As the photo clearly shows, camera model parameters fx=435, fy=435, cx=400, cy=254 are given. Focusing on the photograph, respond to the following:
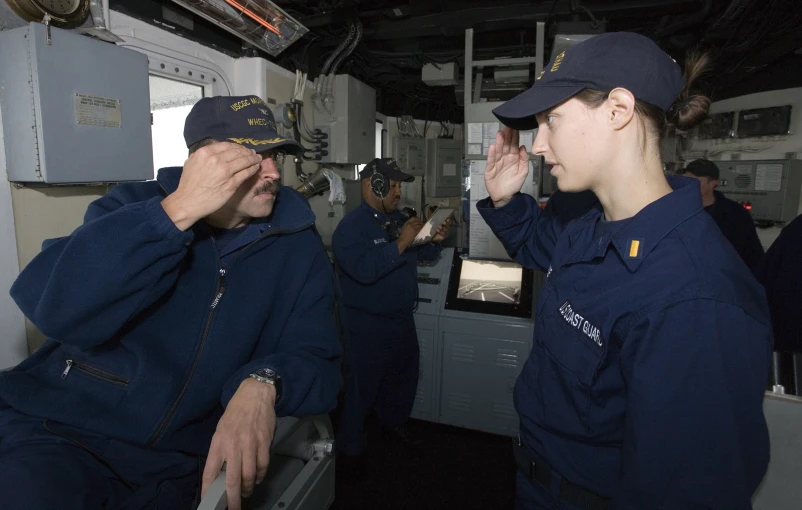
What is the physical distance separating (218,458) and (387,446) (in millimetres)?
2348

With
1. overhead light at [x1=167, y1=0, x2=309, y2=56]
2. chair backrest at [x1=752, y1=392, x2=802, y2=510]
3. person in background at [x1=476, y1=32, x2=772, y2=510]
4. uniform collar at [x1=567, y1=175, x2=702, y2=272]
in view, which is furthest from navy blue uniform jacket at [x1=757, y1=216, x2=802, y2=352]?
overhead light at [x1=167, y1=0, x2=309, y2=56]

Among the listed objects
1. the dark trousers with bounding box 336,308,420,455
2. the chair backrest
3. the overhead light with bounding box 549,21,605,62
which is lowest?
the dark trousers with bounding box 336,308,420,455

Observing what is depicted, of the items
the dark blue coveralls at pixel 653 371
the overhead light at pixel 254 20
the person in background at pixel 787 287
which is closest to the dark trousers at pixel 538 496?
the dark blue coveralls at pixel 653 371

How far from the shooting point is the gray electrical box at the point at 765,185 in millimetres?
4047

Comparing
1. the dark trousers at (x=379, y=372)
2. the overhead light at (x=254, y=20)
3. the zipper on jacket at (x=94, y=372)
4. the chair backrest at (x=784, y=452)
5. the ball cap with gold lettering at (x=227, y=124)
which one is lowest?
the dark trousers at (x=379, y=372)

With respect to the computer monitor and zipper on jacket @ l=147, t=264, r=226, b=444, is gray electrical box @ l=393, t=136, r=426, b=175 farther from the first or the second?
zipper on jacket @ l=147, t=264, r=226, b=444

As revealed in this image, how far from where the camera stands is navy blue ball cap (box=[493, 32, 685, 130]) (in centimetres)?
99

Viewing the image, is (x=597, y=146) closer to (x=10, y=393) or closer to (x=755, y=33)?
(x=10, y=393)

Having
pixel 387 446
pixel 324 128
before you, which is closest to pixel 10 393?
pixel 387 446

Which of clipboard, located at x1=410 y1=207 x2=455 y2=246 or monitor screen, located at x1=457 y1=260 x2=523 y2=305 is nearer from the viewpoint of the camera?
clipboard, located at x1=410 y1=207 x2=455 y2=246

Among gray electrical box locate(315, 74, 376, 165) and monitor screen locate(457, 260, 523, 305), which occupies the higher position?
gray electrical box locate(315, 74, 376, 165)

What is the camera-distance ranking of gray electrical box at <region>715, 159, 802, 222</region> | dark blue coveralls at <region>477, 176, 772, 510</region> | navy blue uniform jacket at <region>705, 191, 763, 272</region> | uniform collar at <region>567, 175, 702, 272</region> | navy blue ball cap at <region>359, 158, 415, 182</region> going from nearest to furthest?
dark blue coveralls at <region>477, 176, 772, 510</region>, uniform collar at <region>567, 175, 702, 272</region>, navy blue ball cap at <region>359, 158, 415, 182</region>, navy blue uniform jacket at <region>705, 191, 763, 272</region>, gray electrical box at <region>715, 159, 802, 222</region>

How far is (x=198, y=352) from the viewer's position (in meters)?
1.21

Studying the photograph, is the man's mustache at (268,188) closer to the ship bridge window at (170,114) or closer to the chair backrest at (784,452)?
the chair backrest at (784,452)
